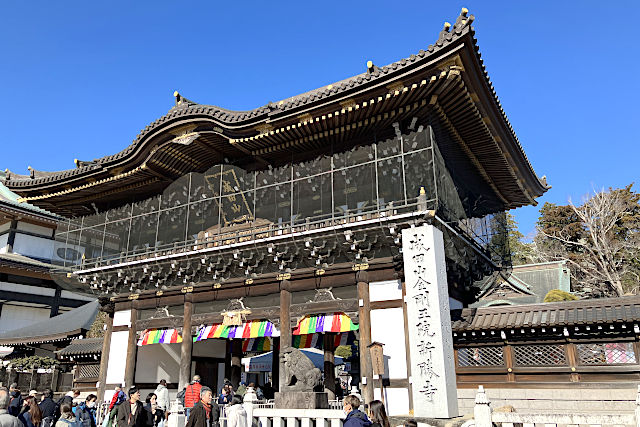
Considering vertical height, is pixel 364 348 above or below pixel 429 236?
below

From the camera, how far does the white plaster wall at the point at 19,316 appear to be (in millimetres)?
27141

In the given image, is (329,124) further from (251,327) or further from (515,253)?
(515,253)

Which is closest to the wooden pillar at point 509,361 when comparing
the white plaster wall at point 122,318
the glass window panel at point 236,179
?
the glass window panel at point 236,179

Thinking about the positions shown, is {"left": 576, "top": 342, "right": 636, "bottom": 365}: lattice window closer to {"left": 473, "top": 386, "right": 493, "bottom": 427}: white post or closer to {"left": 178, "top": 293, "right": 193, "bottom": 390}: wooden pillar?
{"left": 473, "top": 386, "right": 493, "bottom": 427}: white post

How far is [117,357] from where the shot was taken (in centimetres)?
1873

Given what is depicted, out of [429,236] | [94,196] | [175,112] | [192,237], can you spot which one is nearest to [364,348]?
[429,236]

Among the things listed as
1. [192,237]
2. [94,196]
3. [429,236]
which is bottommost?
[429,236]

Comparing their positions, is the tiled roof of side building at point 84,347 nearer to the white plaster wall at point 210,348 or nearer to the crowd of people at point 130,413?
the white plaster wall at point 210,348

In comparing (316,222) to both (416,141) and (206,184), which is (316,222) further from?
(206,184)

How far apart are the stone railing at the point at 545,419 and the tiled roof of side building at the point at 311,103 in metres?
8.45

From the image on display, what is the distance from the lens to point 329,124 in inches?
568

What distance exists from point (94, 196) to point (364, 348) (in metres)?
14.0

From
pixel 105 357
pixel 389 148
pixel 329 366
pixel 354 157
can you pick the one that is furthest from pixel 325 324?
pixel 105 357

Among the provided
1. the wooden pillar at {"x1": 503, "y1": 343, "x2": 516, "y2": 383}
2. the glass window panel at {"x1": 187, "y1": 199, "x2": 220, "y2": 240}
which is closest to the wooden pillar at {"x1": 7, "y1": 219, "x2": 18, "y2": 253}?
the glass window panel at {"x1": 187, "y1": 199, "x2": 220, "y2": 240}
